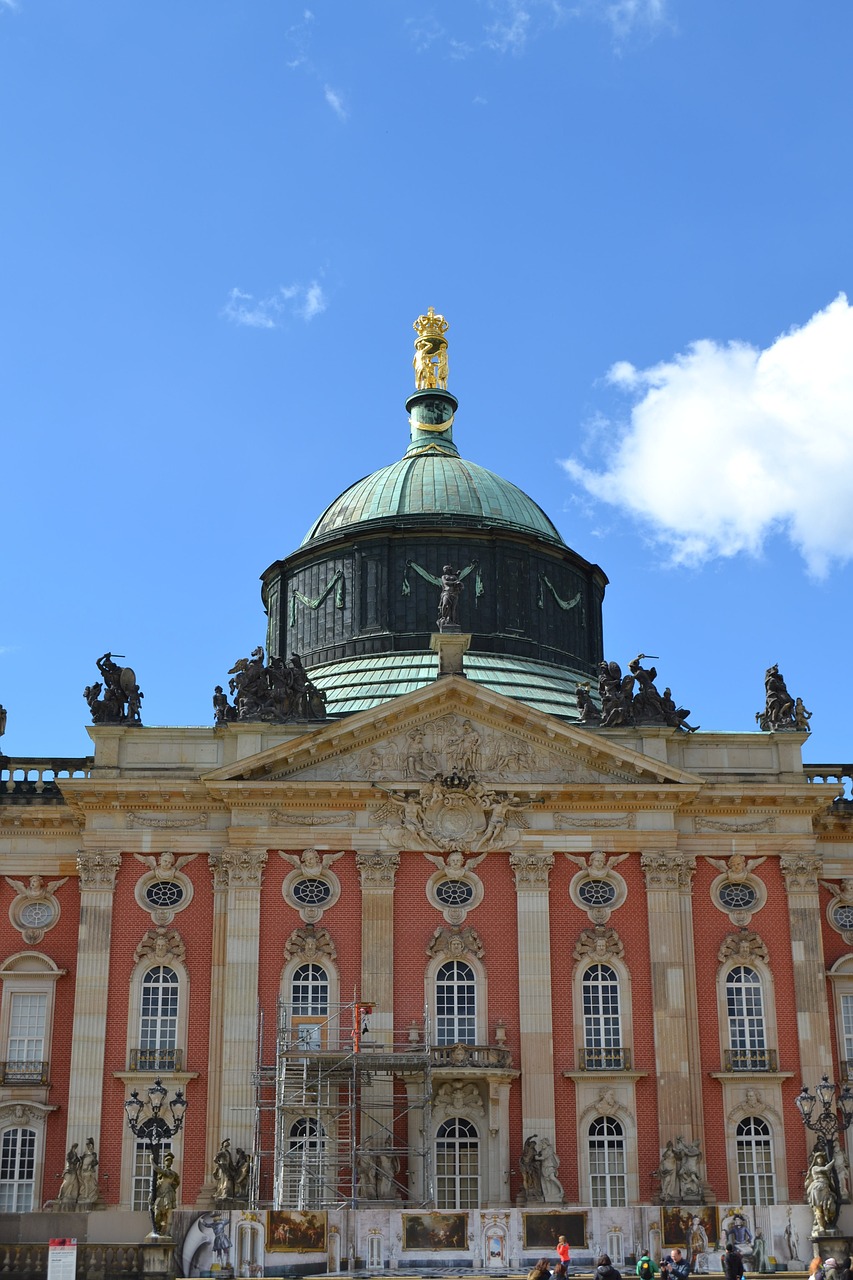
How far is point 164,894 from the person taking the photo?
5078cm

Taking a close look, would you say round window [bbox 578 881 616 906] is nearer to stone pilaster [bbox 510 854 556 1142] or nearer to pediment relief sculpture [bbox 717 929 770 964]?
stone pilaster [bbox 510 854 556 1142]

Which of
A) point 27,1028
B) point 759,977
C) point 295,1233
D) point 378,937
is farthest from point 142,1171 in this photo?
point 759,977

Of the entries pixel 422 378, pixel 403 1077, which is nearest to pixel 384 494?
pixel 422 378

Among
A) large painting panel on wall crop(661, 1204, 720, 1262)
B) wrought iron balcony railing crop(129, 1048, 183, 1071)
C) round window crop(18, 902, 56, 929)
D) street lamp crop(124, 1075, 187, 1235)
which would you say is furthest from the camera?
round window crop(18, 902, 56, 929)

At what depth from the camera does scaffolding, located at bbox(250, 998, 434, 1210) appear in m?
46.4

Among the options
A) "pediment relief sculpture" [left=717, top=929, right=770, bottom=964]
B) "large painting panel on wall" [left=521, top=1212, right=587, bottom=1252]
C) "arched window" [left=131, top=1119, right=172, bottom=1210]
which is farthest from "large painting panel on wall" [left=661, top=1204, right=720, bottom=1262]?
"arched window" [left=131, top=1119, right=172, bottom=1210]

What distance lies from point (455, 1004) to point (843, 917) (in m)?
13.0

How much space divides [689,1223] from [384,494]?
31.8 metres

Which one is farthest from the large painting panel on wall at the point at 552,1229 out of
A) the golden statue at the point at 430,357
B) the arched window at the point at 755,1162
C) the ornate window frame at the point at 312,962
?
the golden statue at the point at 430,357

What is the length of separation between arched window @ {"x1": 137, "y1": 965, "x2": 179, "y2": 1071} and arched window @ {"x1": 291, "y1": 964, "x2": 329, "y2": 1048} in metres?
3.55

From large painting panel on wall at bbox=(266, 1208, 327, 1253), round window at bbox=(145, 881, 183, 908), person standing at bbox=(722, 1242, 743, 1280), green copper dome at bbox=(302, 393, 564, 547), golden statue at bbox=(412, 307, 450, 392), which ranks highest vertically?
golden statue at bbox=(412, 307, 450, 392)

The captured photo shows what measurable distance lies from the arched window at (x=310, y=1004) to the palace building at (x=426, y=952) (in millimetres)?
104

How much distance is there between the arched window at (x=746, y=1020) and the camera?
5000cm

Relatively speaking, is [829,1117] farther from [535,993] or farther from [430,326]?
[430,326]
